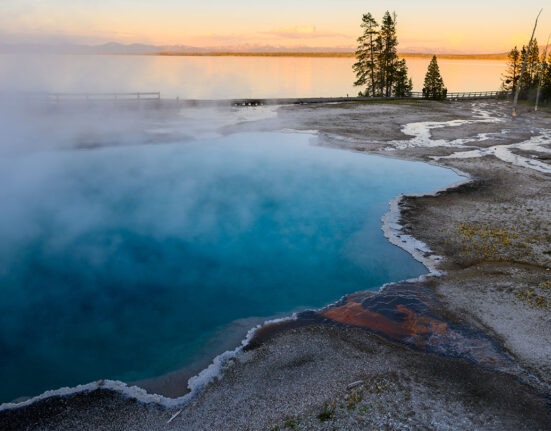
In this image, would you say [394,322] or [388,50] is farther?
A: [388,50]

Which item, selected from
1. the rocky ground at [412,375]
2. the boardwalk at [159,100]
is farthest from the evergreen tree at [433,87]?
the rocky ground at [412,375]

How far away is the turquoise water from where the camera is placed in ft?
31.7

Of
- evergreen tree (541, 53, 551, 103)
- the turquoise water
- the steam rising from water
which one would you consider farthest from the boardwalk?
the turquoise water

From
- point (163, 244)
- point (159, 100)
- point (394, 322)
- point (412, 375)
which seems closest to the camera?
point (412, 375)

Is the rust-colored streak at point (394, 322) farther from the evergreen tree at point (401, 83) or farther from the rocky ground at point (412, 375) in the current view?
the evergreen tree at point (401, 83)

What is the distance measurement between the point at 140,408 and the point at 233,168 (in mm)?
17689

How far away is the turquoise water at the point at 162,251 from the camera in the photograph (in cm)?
967

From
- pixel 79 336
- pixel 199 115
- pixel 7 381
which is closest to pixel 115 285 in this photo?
pixel 79 336

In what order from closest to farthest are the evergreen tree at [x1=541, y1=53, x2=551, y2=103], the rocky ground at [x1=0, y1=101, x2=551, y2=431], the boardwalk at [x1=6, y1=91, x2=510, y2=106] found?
the rocky ground at [x1=0, y1=101, x2=551, y2=431] < the boardwalk at [x1=6, y1=91, x2=510, y2=106] < the evergreen tree at [x1=541, y1=53, x2=551, y2=103]

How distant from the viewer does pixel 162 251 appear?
14.2 metres

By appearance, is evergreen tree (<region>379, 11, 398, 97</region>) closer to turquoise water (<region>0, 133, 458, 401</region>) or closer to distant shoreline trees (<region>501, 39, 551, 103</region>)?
distant shoreline trees (<region>501, 39, 551, 103</region>)

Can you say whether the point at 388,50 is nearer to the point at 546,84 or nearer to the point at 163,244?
the point at 546,84

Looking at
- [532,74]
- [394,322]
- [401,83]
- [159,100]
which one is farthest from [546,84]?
[394,322]

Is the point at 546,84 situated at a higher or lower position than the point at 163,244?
higher
